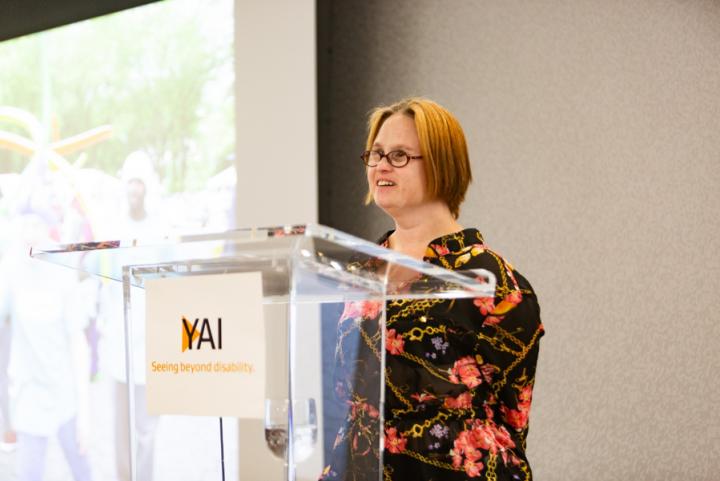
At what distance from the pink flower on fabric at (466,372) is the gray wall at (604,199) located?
71.7 inches

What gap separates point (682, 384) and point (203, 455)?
2.51 metres

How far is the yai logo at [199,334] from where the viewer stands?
1.08 meters

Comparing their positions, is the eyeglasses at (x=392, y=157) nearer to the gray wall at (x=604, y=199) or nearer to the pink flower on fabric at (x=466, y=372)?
the pink flower on fabric at (x=466, y=372)

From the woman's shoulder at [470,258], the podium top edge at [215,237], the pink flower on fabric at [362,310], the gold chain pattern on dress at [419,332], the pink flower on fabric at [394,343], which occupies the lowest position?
the pink flower on fabric at [394,343]

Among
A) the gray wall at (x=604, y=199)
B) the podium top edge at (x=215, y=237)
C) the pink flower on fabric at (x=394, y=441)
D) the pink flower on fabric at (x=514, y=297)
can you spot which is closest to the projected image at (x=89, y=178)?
the gray wall at (x=604, y=199)

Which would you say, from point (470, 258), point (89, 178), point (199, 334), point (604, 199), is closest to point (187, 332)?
point (199, 334)

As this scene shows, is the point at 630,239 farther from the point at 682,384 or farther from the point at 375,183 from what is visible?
the point at 375,183

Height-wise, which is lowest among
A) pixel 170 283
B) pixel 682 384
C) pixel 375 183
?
pixel 682 384

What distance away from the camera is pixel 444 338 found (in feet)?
5.20

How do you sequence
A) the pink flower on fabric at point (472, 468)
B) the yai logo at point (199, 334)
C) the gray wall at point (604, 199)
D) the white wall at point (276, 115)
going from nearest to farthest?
the yai logo at point (199, 334)
the pink flower on fabric at point (472, 468)
the gray wall at point (604, 199)
the white wall at point (276, 115)

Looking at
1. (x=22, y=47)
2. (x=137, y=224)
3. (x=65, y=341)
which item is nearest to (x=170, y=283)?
(x=137, y=224)

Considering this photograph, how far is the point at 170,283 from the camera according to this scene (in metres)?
1.12

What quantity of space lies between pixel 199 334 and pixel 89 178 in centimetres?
357

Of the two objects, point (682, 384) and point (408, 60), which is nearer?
point (682, 384)
